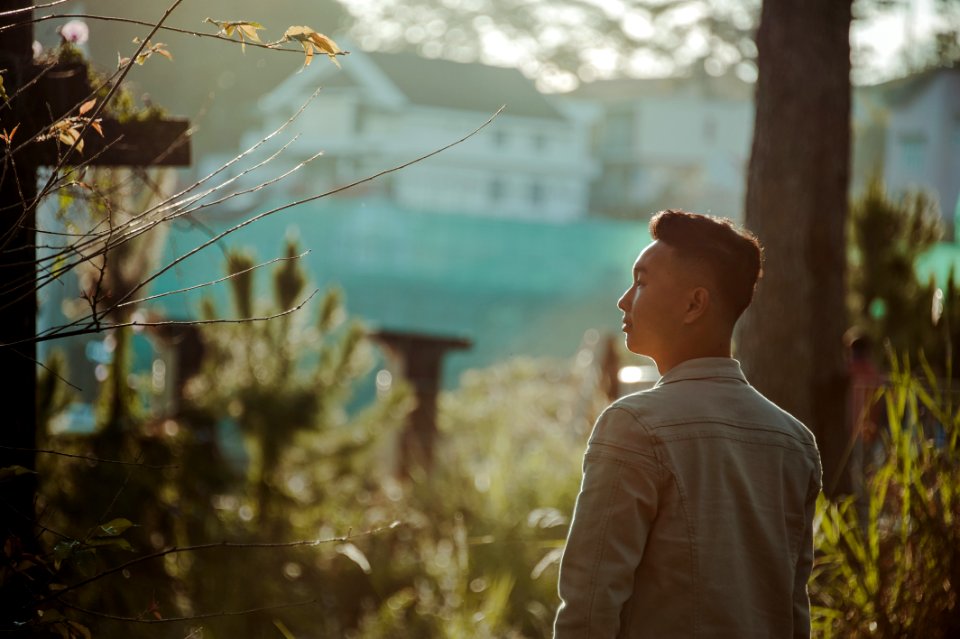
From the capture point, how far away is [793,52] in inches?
233

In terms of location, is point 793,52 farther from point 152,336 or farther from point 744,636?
point 152,336

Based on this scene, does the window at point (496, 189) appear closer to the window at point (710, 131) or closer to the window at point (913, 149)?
the window at point (710, 131)

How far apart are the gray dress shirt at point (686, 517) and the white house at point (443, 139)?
25.0m

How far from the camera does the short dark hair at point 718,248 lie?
Result: 2.21 meters

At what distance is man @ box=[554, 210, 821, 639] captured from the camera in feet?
6.63

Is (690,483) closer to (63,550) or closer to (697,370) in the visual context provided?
(697,370)

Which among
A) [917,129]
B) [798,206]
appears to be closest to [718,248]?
[798,206]

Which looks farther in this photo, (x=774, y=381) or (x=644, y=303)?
(x=774, y=381)

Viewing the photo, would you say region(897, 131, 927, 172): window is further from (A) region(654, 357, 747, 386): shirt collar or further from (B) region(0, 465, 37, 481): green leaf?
(B) region(0, 465, 37, 481): green leaf

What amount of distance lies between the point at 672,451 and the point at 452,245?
25947 millimetres

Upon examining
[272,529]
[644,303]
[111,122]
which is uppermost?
[111,122]

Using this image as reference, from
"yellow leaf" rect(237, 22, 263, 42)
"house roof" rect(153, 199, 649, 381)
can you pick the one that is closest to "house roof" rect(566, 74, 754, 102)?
"house roof" rect(153, 199, 649, 381)

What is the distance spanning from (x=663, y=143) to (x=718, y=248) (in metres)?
39.8

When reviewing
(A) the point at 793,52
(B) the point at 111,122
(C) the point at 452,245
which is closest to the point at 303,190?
(C) the point at 452,245
